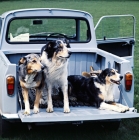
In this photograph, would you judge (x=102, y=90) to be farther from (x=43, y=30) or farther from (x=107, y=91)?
(x=43, y=30)

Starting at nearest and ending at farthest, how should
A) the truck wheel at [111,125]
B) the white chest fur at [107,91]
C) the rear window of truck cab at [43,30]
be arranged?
the white chest fur at [107,91] < the truck wheel at [111,125] < the rear window of truck cab at [43,30]

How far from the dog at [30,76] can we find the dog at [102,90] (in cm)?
68

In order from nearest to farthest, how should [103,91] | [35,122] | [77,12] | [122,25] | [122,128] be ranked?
[35,122] → [103,91] → [122,128] → [77,12] → [122,25]

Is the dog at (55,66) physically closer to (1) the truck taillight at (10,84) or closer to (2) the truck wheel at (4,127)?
(1) the truck taillight at (10,84)

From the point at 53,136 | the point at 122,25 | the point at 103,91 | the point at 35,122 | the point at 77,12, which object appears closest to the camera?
the point at 35,122

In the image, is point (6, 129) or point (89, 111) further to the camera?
point (6, 129)

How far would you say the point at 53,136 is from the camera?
711 cm

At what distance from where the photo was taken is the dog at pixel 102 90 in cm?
635

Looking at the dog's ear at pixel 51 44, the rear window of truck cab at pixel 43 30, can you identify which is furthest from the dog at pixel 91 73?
the dog's ear at pixel 51 44

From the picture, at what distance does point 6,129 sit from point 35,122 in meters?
0.90

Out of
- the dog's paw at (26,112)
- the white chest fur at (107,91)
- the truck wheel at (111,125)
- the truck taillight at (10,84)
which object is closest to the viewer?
the dog's paw at (26,112)

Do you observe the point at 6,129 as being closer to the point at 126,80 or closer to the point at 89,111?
the point at 89,111

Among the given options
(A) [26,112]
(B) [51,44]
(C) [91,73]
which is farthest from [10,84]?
(C) [91,73]

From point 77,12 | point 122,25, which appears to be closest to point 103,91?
point 77,12
